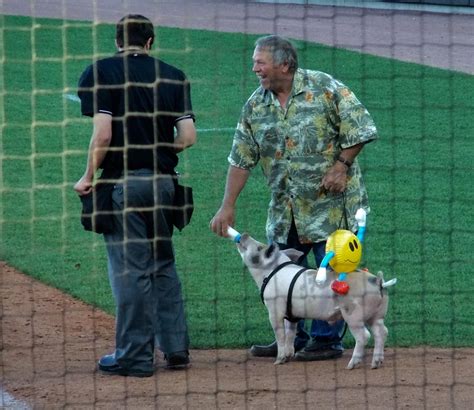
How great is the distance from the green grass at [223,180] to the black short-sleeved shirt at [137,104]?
144 centimetres

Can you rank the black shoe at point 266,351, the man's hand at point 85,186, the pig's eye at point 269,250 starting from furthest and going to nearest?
the black shoe at point 266,351, the pig's eye at point 269,250, the man's hand at point 85,186

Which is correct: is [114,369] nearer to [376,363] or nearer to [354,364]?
[354,364]

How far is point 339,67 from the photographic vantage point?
1716cm

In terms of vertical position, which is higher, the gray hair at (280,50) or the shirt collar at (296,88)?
the gray hair at (280,50)

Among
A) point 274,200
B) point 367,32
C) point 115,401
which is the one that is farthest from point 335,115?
point 367,32

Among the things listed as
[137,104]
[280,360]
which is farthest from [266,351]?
[137,104]

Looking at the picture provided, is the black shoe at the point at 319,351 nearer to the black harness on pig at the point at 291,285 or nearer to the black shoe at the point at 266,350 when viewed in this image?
the black shoe at the point at 266,350

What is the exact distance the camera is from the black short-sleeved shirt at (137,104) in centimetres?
696

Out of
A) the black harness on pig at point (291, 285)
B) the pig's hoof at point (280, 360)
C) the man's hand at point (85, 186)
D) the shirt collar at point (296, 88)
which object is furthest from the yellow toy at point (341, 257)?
the man's hand at point (85, 186)

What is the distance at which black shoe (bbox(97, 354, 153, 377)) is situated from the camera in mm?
7188

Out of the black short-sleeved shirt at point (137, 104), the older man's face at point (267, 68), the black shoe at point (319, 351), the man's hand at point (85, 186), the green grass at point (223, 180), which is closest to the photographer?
the black short-sleeved shirt at point (137, 104)

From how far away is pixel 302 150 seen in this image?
729 cm

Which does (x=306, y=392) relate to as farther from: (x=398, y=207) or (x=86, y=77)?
(x=398, y=207)

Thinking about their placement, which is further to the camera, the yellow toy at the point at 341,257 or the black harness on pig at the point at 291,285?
the black harness on pig at the point at 291,285
